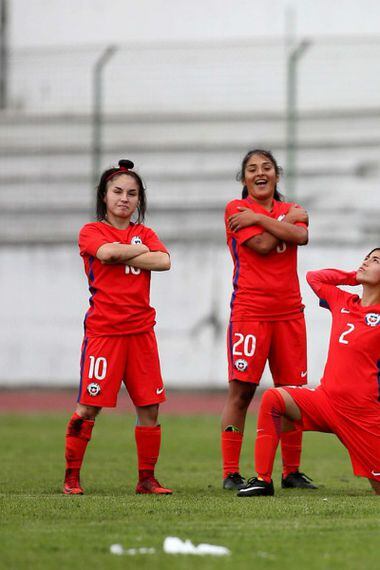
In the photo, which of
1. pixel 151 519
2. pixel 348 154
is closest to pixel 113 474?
pixel 151 519

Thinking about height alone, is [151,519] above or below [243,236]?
below

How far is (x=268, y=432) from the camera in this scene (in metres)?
7.23

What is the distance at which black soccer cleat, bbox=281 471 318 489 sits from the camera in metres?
7.89

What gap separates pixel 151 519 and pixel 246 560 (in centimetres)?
110

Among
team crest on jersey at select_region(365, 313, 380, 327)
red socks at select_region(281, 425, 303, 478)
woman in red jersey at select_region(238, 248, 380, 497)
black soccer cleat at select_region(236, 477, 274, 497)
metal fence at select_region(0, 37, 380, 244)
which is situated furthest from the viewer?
metal fence at select_region(0, 37, 380, 244)

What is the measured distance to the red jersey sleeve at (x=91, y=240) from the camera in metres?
7.51

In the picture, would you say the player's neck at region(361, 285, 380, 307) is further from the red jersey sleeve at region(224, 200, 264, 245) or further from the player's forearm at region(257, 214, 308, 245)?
the red jersey sleeve at region(224, 200, 264, 245)

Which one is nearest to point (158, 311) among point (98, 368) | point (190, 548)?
point (98, 368)

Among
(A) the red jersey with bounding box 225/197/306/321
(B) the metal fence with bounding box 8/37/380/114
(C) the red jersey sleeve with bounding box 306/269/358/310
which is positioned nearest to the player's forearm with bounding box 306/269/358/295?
(C) the red jersey sleeve with bounding box 306/269/358/310

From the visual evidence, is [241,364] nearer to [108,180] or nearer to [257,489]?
[257,489]

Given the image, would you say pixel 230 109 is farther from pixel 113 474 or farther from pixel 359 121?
pixel 113 474

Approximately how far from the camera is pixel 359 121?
63.2 feet

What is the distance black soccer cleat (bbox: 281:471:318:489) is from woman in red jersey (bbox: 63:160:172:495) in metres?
0.89

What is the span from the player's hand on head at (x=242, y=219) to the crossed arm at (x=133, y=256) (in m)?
0.53
